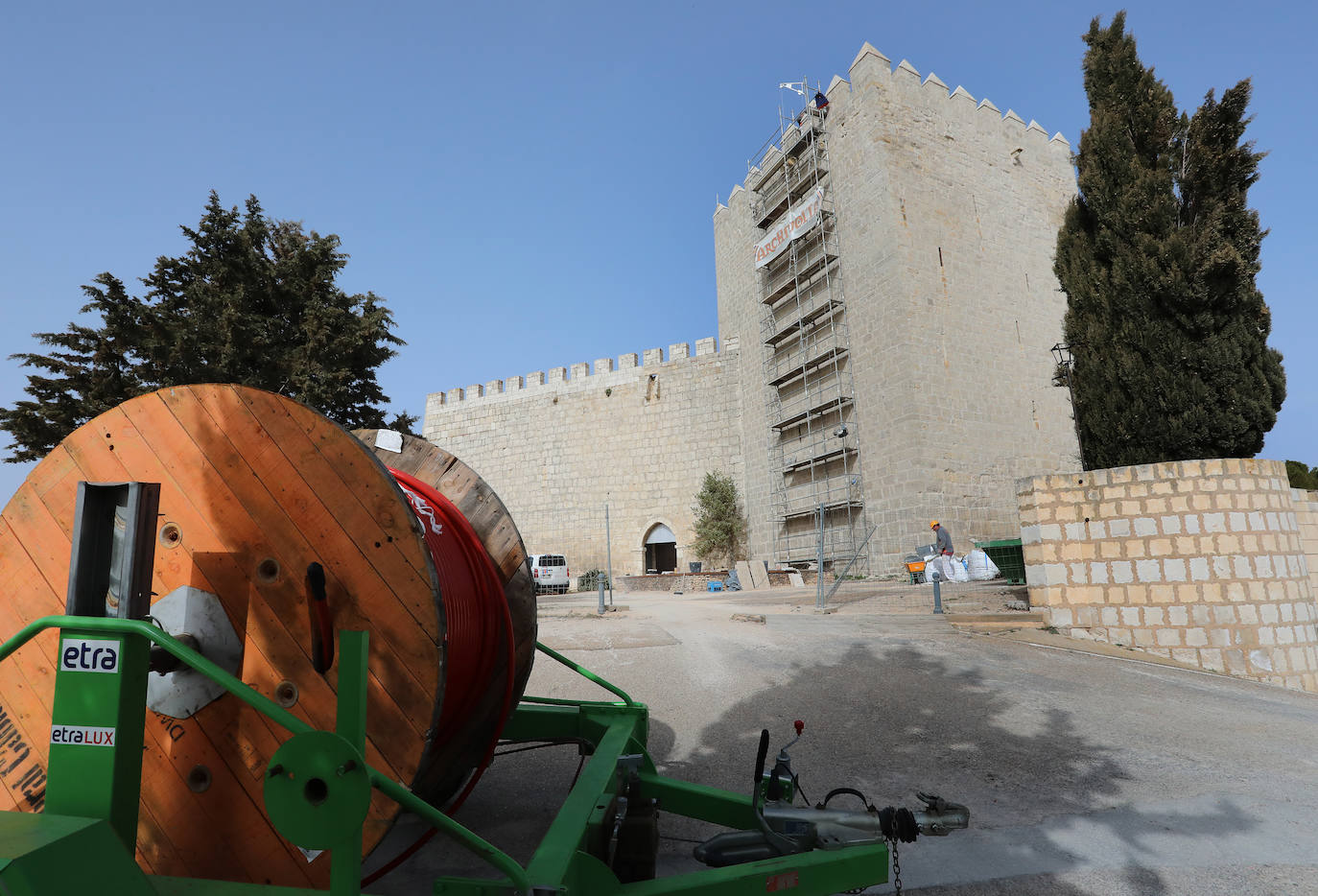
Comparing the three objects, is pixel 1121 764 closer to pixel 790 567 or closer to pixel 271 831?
pixel 271 831

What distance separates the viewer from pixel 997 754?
13.4ft

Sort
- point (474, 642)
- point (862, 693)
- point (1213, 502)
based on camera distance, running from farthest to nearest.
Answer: point (1213, 502), point (862, 693), point (474, 642)

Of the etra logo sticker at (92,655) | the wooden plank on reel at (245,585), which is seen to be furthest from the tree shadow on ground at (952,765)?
the etra logo sticker at (92,655)

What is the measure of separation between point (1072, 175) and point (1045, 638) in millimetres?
21786

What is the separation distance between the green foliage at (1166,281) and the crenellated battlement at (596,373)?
17.7 m

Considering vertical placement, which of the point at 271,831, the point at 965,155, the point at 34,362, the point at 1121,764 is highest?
the point at 965,155

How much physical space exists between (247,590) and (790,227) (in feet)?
73.8

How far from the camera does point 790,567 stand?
21234 mm

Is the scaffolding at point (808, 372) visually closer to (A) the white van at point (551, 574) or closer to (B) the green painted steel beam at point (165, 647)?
(A) the white van at point (551, 574)

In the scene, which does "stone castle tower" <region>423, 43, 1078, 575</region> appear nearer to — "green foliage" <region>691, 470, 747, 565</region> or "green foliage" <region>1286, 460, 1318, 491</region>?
"green foliage" <region>691, 470, 747, 565</region>

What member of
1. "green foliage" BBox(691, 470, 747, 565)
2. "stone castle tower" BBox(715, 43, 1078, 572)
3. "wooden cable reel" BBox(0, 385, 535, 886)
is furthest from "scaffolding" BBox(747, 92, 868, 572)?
"wooden cable reel" BBox(0, 385, 535, 886)

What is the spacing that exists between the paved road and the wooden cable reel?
1181 mm

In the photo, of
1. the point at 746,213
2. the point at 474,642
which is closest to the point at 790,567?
the point at 746,213

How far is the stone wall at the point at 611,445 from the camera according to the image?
26.6m
